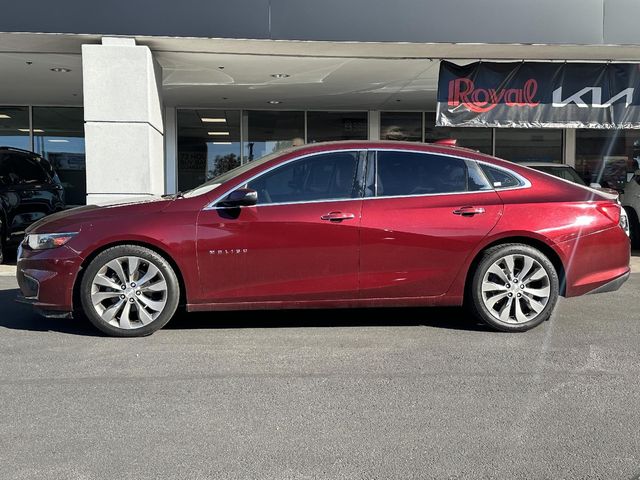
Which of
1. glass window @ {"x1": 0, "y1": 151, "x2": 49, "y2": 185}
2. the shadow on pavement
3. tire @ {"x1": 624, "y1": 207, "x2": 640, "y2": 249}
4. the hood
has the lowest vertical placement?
the shadow on pavement

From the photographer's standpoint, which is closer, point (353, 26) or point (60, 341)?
point (60, 341)

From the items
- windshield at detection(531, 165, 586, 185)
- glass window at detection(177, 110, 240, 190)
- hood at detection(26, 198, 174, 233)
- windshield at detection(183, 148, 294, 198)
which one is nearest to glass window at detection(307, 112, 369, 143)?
glass window at detection(177, 110, 240, 190)

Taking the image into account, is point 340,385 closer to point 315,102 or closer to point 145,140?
point 145,140

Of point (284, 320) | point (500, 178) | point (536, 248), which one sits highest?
point (500, 178)

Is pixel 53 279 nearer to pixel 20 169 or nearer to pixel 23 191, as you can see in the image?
pixel 23 191

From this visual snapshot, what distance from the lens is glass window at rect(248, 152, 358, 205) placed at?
4.99 metres

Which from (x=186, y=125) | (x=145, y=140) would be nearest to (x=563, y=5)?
(x=145, y=140)

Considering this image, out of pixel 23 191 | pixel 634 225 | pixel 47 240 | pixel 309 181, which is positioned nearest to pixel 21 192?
pixel 23 191

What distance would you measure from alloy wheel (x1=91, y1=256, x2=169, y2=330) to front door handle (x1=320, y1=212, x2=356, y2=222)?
1.41 metres

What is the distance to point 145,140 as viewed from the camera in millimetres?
8258

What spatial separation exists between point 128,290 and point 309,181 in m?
1.74

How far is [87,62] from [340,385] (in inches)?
247

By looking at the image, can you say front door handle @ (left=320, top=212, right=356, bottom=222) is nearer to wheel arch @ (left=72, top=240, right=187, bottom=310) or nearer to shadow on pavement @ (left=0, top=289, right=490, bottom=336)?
shadow on pavement @ (left=0, top=289, right=490, bottom=336)

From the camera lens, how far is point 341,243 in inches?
193
